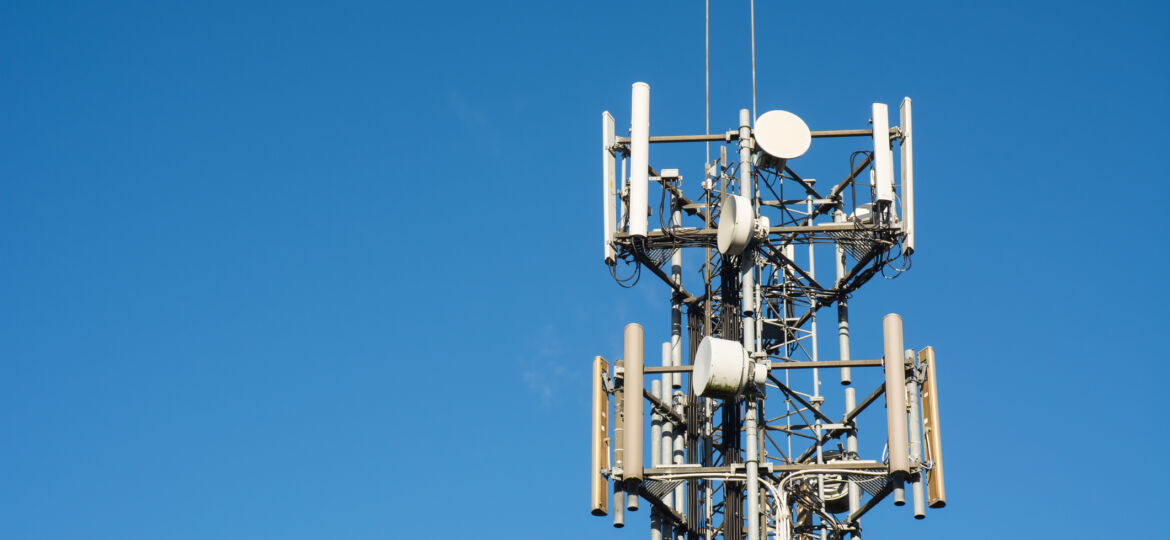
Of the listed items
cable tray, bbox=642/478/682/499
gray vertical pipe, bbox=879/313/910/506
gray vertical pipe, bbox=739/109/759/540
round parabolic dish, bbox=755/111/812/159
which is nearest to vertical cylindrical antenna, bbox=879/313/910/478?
gray vertical pipe, bbox=879/313/910/506

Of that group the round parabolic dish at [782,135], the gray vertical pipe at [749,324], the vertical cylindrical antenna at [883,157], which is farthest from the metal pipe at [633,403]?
the vertical cylindrical antenna at [883,157]

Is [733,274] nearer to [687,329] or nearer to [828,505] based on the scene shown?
[687,329]

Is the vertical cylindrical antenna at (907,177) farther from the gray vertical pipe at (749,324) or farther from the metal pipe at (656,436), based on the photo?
the metal pipe at (656,436)

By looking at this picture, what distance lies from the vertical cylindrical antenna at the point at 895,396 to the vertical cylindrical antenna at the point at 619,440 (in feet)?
1.54

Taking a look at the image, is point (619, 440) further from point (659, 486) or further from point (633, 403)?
point (659, 486)

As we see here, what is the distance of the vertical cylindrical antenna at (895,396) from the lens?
48.6 m

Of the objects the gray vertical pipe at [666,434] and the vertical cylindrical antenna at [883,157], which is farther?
the gray vertical pipe at [666,434]

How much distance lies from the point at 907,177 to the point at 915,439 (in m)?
7.10

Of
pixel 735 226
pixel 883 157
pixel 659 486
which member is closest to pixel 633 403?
pixel 659 486

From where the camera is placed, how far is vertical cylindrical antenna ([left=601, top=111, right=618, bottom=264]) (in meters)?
52.2

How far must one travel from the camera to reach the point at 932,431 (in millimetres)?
49000

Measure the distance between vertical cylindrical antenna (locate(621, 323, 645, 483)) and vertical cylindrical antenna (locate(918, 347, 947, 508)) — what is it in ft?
21.5

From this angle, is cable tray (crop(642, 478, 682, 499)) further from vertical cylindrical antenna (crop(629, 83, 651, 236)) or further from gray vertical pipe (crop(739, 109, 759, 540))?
vertical cylindrical antenna (crop(629, 83, 651, 236))

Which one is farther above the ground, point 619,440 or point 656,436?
point 656,436
